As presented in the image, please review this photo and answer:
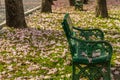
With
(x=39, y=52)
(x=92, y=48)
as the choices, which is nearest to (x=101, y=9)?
(x=39, y=52)

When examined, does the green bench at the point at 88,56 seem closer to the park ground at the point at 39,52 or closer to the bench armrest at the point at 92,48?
the bench armrest at the point at 92,48

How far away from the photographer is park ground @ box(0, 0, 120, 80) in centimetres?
893

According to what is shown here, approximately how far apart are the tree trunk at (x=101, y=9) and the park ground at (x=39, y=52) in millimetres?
2561

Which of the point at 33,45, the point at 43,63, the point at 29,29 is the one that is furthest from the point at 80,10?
the point at 43,63

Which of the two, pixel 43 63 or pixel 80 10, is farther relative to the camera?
pixel 80 10

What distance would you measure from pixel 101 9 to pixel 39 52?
913cm

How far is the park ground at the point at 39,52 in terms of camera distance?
29.3ft

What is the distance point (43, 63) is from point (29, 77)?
1307mm

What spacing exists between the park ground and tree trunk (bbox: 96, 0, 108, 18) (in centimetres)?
256

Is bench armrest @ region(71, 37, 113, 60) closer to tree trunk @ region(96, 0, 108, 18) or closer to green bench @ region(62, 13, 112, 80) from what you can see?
green bench @ region(62, 13, 112, 80)

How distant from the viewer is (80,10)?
25031 millimetres

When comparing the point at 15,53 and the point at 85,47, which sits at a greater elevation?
the point at 85,47

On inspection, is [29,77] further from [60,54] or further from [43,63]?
[60,54]

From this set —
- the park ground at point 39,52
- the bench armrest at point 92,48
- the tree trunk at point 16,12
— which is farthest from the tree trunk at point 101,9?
the bench armrest at point 92,48
